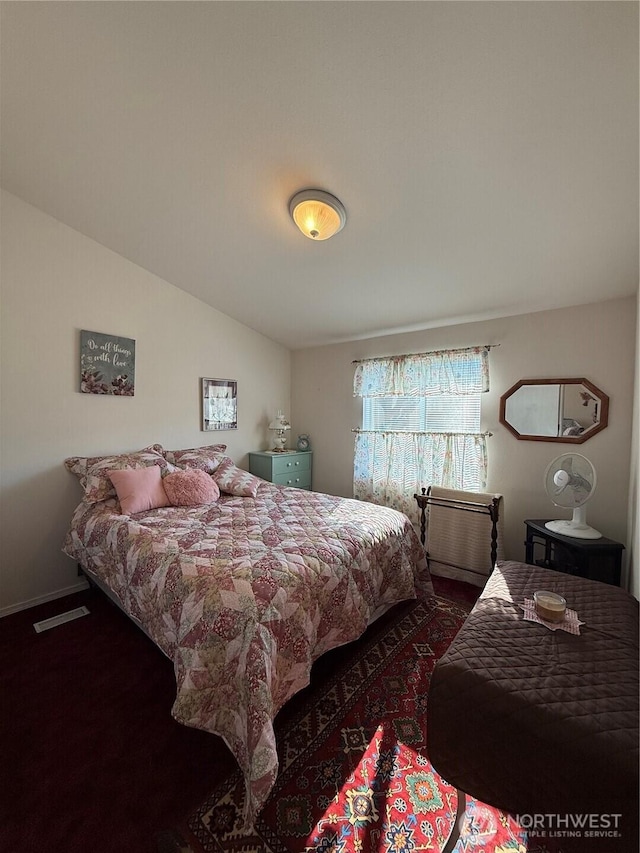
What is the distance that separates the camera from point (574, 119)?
1.34 m

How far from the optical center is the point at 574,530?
2.29 meters

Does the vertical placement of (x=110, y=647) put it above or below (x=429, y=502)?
below

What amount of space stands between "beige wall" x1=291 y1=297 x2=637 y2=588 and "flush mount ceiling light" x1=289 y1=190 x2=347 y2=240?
1707 millimetres

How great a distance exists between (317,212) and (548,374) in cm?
215

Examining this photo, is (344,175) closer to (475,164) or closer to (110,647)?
(475,164)

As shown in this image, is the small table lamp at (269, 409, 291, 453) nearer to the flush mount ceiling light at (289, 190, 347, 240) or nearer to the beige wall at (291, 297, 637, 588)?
the beige wall at (291, 297, 637, 588)

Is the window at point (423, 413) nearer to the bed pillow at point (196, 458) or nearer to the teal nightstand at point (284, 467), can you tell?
the teal nightstand at point (284, 467)

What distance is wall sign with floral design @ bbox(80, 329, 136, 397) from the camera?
8.70 ft

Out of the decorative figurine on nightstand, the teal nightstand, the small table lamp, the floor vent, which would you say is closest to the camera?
the floor vent

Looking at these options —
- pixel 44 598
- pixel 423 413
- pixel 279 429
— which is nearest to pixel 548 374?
pixel 423 413

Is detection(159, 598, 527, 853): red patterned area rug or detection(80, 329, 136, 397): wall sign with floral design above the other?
detection(80, 329, 136, 397): wall sign with floral design

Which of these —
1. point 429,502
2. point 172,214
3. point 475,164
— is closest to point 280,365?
point 172,214

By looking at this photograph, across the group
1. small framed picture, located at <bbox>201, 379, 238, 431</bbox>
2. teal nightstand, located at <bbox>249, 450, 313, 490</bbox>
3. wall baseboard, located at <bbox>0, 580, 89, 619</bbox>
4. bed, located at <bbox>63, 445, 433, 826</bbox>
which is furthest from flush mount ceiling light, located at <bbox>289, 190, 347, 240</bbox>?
wall baseboard, located at <bbox>0, 580, 89, 619</bbox>

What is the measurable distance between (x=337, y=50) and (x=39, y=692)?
10.4 feet
